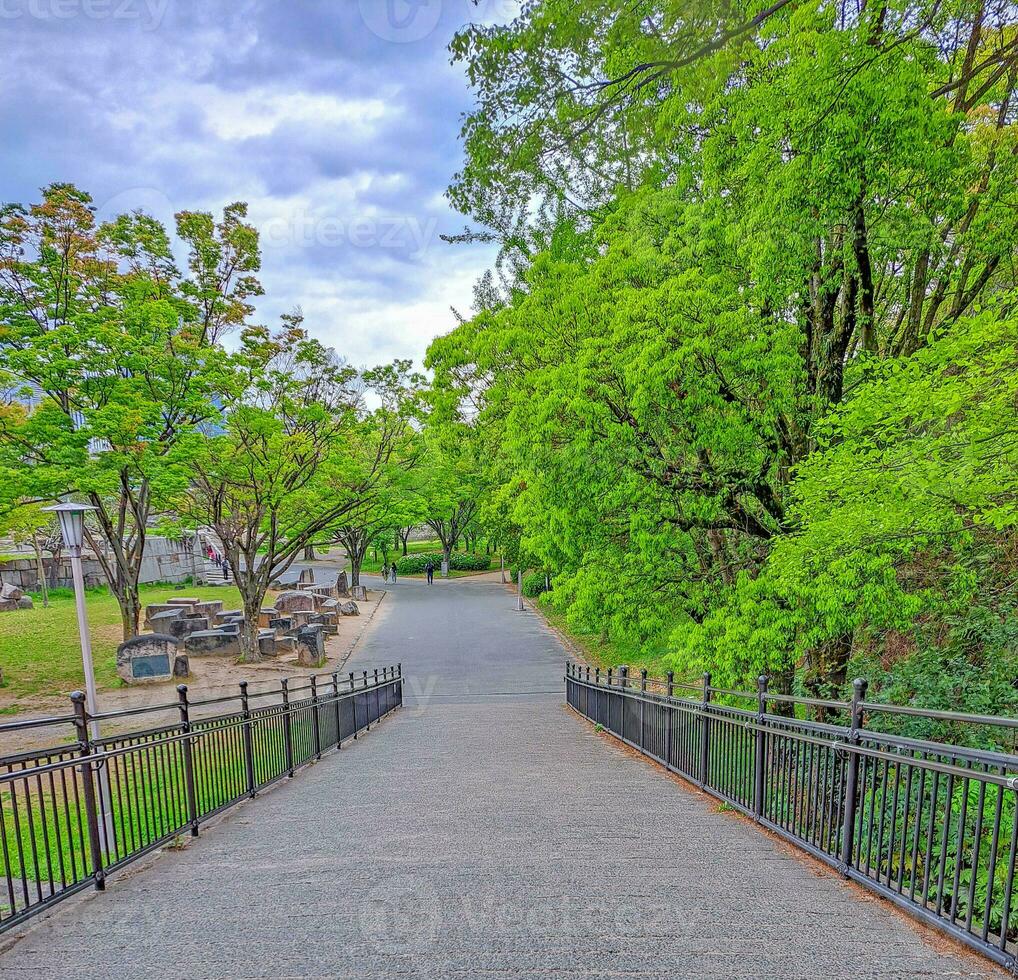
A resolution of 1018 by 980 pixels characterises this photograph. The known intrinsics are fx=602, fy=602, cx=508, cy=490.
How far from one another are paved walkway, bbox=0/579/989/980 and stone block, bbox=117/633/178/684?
977cm

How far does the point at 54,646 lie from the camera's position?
16047mm

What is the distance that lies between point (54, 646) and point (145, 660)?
464cm

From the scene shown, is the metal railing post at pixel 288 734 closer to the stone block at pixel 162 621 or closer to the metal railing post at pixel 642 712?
the metal railing post at pixel 642 712

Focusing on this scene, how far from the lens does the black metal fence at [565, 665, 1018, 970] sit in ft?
8.29

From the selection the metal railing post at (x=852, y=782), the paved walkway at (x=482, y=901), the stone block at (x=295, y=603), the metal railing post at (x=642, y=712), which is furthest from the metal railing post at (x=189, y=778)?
the stone block at (x=295, y=603)

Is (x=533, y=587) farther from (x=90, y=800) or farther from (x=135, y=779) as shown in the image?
(x=90, y=800)

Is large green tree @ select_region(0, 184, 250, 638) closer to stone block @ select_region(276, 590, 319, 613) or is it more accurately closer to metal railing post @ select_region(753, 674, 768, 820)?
stone block @ select_region(276, 590, 319, 613)

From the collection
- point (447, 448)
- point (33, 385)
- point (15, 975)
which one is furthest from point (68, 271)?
point (15, 975)

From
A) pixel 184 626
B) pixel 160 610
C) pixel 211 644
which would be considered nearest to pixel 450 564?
pixel 160 610

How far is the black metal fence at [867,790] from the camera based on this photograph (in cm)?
253

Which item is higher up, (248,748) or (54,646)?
(248,748)

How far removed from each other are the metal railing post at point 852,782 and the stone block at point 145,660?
14130 mm

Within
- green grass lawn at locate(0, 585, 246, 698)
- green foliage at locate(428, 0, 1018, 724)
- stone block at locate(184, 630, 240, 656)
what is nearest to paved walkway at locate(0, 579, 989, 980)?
green foliage at locate(428, 0, 1018, 724)

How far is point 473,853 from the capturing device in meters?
3.61
